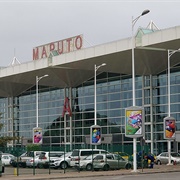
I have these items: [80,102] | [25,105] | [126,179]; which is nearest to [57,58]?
[80,102]

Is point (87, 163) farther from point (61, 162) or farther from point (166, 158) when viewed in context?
point (166, 158)

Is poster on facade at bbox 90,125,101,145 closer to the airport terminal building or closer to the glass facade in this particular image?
the airport terminal building

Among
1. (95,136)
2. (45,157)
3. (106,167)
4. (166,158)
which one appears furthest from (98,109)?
(106,167)

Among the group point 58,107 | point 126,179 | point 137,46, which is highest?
point 137,46

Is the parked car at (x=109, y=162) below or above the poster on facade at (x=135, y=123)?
below

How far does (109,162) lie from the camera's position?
1547 inches

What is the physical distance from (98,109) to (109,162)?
2752 cm

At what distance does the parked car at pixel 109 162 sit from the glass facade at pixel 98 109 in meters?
15.8

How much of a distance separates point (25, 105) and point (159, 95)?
26762mm

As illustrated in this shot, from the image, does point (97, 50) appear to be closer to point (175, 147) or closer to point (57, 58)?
point (57, 58)

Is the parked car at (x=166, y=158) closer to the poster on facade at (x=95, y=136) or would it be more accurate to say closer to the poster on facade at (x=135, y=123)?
the poster on facade at (x=95, y=136)

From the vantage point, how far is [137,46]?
5053 centimetres

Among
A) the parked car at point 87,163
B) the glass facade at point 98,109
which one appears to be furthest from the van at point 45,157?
the glass facade at point 98,109

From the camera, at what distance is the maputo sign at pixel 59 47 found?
204ft
